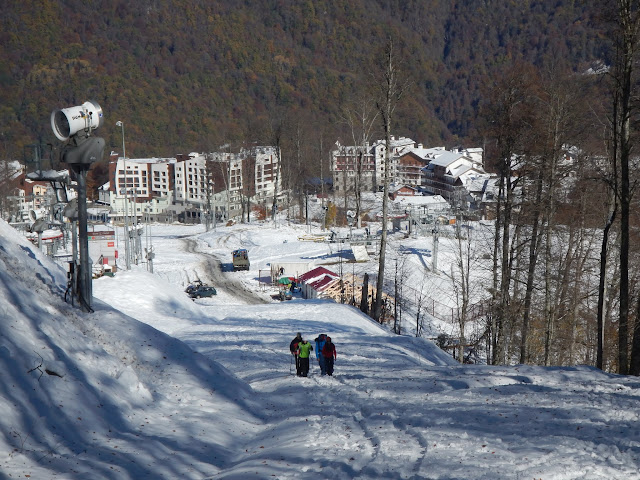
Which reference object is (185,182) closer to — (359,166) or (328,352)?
(359,166)

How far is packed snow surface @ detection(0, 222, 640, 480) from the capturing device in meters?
7.47

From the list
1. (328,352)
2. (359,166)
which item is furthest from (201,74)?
(328,352)

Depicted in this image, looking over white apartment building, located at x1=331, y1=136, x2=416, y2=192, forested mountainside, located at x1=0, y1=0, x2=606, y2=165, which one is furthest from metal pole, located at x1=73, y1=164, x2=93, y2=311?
forested mountainside, located at x1=0, y1=0, x2=606, y2=165

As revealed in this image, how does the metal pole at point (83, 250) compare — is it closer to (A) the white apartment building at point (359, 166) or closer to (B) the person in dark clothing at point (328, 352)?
Result: (B) the person in dark clothing at point (328, 352)

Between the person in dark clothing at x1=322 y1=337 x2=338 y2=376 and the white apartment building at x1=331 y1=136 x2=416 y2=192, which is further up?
the white apartment building at x1=331 y1=136 x2=416 y2=192

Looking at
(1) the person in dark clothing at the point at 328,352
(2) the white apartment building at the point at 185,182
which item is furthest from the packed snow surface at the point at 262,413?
(2) the white apartment building at the point at 185,182

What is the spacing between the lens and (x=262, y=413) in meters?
10.6

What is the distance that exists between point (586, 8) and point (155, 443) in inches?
516

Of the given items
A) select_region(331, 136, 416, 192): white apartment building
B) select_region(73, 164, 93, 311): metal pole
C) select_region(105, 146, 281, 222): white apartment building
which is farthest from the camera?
select_region(105, 146, 281, 222): white apartment building

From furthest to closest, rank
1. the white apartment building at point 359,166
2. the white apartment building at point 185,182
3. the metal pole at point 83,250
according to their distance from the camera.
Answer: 1. the white apartment building at point 185,182
2. the white apartment building at point 359,166
3. the metal pole at point 83,250

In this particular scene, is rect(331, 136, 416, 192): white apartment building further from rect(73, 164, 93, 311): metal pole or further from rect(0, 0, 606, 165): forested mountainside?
rect(73, 164, 93, 311): metal pole

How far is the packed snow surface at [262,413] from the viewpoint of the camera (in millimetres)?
7469

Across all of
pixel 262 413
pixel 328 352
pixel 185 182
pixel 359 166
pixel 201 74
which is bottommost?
pixel 262 413

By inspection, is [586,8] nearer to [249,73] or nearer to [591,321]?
[591,321]
